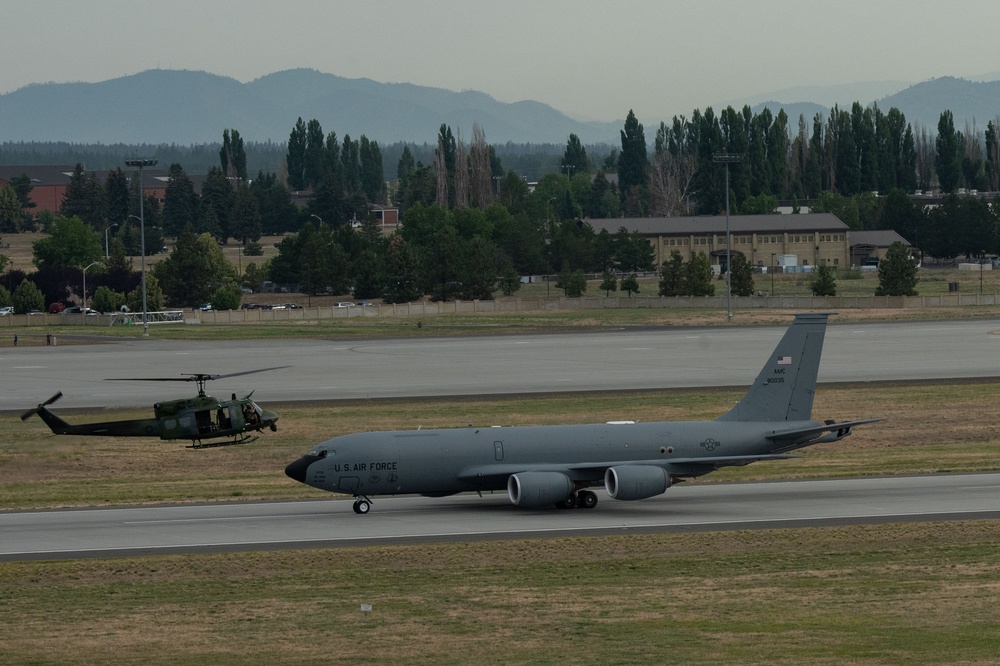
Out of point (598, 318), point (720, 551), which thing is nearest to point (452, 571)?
point (720, 551)

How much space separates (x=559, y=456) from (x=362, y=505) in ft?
20.4

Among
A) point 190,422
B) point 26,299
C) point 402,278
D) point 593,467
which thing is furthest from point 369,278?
point 593,467

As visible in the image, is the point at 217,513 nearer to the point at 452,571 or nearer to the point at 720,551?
the point at 452,571

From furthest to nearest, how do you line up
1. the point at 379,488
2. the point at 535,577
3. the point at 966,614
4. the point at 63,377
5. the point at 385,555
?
1. the point at 63,377
2. the point at 379,488
3. the point at 385,555
4. the point at 535,577
5. the point at 966,614

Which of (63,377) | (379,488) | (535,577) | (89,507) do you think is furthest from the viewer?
(63,377)

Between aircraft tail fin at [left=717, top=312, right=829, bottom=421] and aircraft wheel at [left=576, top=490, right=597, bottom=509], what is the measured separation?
5.11 m

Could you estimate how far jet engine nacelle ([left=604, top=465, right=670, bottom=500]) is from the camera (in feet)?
134

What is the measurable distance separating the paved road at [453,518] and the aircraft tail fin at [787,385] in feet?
8.78

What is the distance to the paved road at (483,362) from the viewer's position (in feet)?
268

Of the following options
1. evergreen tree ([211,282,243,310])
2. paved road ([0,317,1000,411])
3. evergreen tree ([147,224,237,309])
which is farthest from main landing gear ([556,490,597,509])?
evergreen tree ([147,224,237,309])

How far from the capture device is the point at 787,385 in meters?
44.9

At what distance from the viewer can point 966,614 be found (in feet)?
93.4

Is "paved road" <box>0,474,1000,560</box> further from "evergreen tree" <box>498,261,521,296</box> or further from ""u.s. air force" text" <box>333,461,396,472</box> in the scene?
"evergreen tree" <box>498,261,521,296</box>

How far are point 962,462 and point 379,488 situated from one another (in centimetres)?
2325
